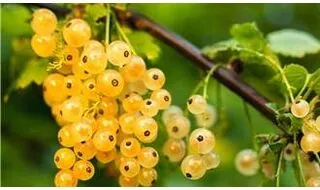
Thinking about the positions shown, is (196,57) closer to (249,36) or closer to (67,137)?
(249,36)

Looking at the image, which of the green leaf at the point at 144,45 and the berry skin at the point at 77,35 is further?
the green leaf at the point at 144,45

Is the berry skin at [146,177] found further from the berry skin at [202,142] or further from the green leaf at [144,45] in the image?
the green leaf at [144,45]

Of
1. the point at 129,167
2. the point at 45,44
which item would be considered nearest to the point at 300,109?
the point at 129,167

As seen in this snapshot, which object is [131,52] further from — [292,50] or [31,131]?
[31,131]

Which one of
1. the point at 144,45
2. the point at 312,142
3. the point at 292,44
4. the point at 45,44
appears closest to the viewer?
the point at 312,142

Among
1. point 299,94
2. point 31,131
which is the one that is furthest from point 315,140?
point 31,131

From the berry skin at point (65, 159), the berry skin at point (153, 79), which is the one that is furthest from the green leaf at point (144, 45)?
the berry skin at point (65, 159)
